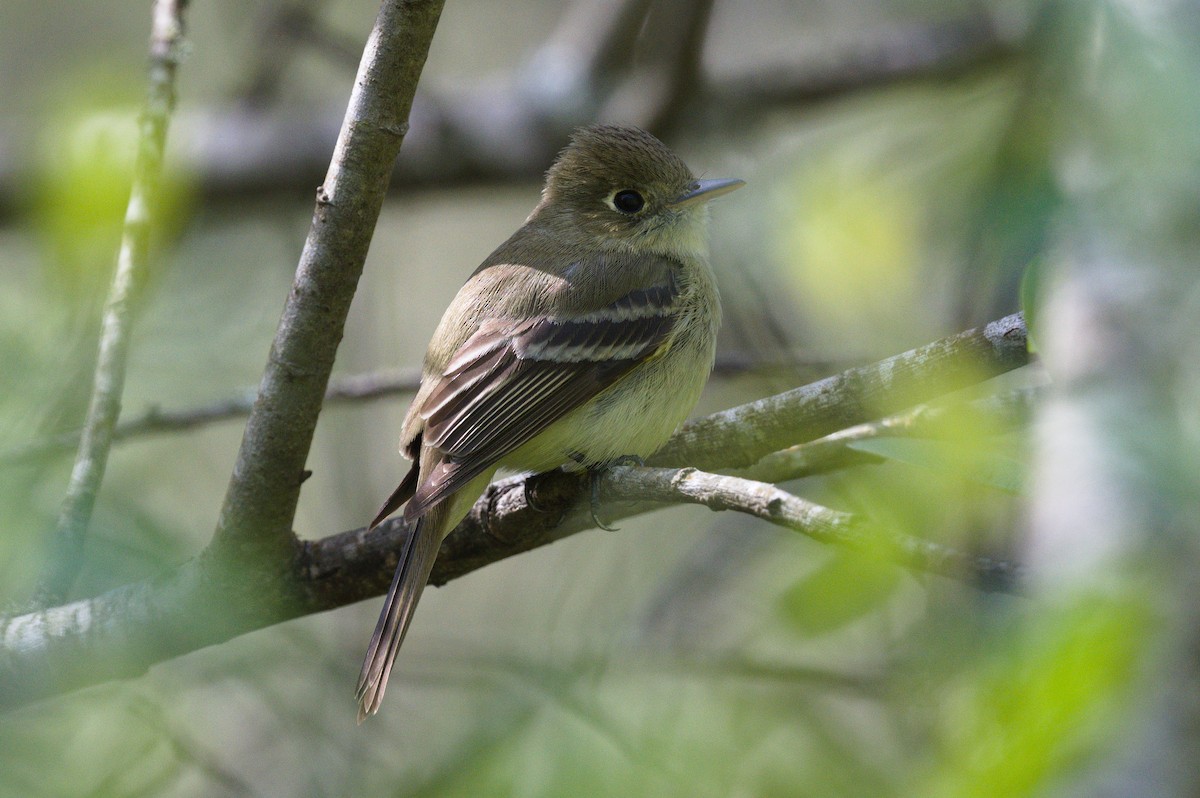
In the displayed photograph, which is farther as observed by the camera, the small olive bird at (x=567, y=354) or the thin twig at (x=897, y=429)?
the small olive bird at (x=567, y=354)

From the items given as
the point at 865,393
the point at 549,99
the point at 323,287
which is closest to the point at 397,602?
the point at 323,287

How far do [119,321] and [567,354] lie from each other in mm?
1177

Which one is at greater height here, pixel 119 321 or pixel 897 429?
pixel 119 321

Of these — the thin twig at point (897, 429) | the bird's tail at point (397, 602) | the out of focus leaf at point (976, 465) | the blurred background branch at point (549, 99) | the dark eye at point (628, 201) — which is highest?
the blurred background branch at point (549, 99)

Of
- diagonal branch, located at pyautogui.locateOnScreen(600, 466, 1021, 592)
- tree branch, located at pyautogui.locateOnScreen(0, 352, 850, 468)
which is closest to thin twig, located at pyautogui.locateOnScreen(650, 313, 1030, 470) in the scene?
diagonal branch, located at pyautogui.locateOnScreen(600, 466, 1021, 592)

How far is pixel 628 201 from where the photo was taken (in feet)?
13.0

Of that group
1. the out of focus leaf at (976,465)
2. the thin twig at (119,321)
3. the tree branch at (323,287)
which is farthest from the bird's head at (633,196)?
the out of focus leaf at (976,465)

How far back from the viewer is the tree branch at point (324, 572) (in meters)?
2.40

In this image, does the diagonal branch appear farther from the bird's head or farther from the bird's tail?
the bird's head

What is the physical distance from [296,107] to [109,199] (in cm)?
301

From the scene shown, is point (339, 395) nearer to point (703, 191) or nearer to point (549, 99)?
point (703, 191)

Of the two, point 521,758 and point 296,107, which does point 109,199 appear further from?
point 296,107

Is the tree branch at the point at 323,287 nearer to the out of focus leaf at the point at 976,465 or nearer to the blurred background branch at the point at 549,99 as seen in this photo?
the out of focus leaf at the point at 976,465

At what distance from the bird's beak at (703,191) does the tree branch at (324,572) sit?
109 cm
